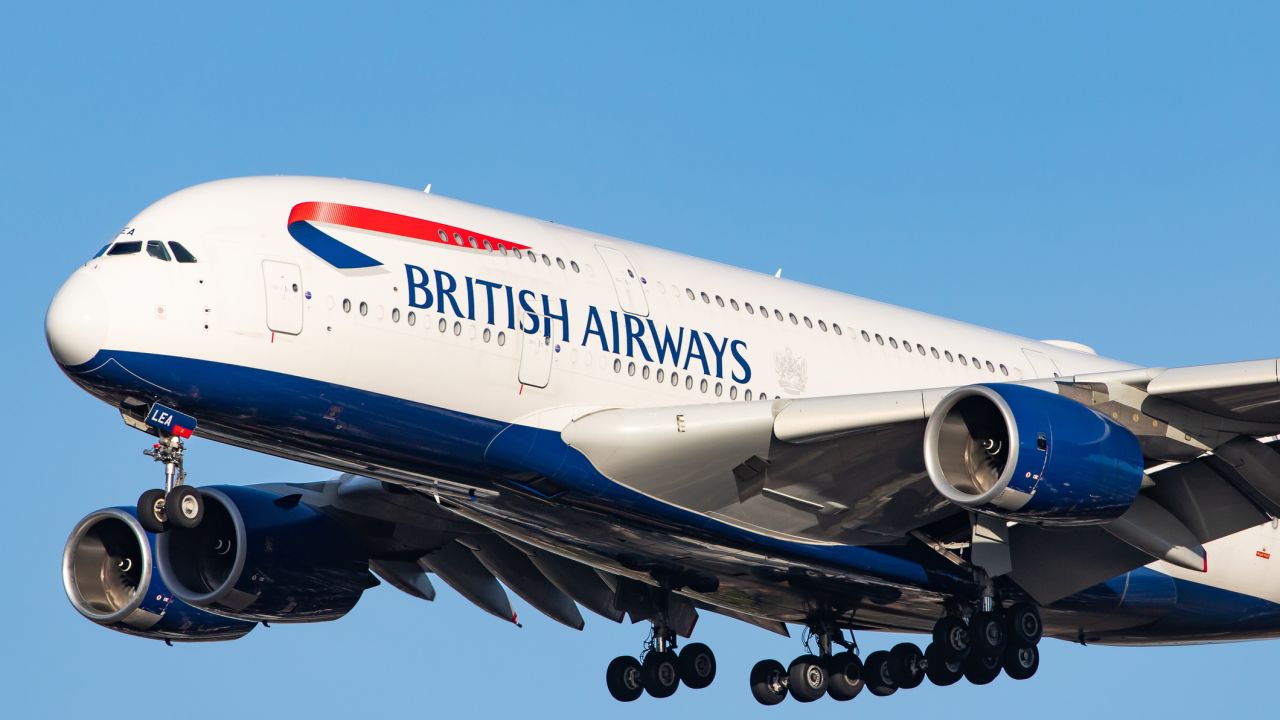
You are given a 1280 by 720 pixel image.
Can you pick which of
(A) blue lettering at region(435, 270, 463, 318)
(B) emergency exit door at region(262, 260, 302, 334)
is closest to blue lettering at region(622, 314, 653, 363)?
(A) blue lettering at region(435, 270, 463, 318)

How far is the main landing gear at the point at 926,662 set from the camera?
2670cm

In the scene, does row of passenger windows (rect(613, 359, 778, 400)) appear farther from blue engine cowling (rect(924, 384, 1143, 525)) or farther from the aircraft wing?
blue engine cowling (rect(924, 384, 1143, 525))

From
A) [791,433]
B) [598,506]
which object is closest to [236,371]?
[598,506]

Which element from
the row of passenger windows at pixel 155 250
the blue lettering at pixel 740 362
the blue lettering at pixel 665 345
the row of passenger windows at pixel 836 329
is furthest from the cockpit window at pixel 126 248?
the blue lettering at pixel 740 362

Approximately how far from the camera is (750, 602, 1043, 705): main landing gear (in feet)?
87.6

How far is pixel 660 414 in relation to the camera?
78.8 ft

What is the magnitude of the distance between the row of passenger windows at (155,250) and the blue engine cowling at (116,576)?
7362 mm

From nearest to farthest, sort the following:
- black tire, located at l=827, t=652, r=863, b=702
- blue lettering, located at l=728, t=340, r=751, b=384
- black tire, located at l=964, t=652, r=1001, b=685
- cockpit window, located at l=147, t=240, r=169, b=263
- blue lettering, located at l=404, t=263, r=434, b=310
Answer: cockpit window, located at l=147, t=240, r=169, b=263, blue lettering, located at l=404, t=263, r=434, b=310, blue lettering, located at l=728, t=340, r=751, b=384, black tire, located at l=964, t=652, r=1001, b=685, black tire, located at l=827, t=652, r=863, b=702

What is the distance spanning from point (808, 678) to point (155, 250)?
12.7 metres

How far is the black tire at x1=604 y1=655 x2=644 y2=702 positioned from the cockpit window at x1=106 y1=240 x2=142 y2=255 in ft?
36.3

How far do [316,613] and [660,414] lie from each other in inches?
335

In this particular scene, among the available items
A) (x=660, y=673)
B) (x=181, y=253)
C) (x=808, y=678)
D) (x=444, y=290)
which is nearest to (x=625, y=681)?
(x=660, y=673)

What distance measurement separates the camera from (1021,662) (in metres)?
27.0

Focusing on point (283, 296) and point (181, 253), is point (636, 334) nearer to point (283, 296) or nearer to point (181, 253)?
point (283, 296)
